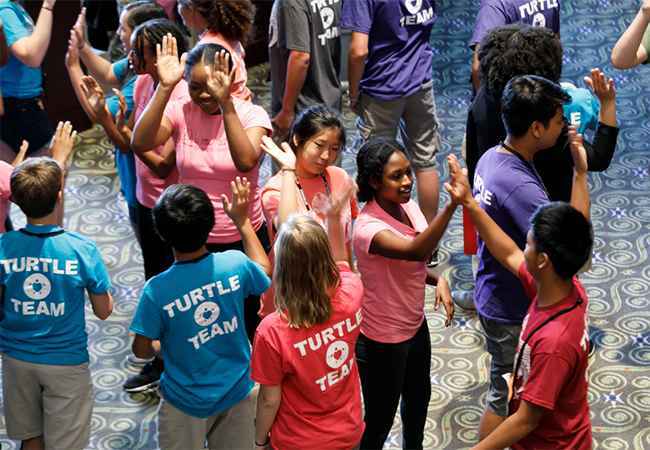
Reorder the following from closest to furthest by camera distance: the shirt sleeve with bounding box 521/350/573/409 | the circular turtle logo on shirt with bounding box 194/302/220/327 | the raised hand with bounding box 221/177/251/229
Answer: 1. the shirt sleeve with bounding box 521/350/573/409
2. the circular turtle logo on shirt with bounding box 194/302/220/327
3. the raised hand with bounding box 221/177/251/229

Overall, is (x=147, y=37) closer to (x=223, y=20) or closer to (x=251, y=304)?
(x=223, y=20)

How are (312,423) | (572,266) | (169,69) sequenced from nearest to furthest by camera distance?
(572,266), (312,423), (169,69)

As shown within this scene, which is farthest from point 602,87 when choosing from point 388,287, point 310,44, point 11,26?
point 11,26

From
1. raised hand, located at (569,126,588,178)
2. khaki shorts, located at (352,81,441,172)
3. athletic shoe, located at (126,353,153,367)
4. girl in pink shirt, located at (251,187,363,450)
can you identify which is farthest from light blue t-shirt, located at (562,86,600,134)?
athletic shoe, located at (126,353,153,367)

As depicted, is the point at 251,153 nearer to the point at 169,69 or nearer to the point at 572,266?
the point at 169,69

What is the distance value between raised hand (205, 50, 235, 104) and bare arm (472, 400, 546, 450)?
158cm

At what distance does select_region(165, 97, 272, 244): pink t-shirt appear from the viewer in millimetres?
2793

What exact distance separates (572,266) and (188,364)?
1280 mm

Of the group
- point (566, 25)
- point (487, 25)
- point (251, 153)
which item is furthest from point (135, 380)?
point (566, 25)

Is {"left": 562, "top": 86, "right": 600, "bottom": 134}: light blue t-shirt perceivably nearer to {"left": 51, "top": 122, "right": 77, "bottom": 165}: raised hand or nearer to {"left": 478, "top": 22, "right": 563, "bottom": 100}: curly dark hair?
{"left": 478, "top": 22, "right": 563, "bottom": 100}: curly dark hair

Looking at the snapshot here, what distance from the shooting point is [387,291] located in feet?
7.97

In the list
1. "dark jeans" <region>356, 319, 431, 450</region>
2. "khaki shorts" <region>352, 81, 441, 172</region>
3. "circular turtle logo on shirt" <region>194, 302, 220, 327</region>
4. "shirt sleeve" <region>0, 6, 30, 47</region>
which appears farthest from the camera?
"khaki shorts" <region>352, 81, 441, 172</region>

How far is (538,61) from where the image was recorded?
2656 millimetres

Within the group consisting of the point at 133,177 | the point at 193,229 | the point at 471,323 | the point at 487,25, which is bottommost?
the point at 471,323
